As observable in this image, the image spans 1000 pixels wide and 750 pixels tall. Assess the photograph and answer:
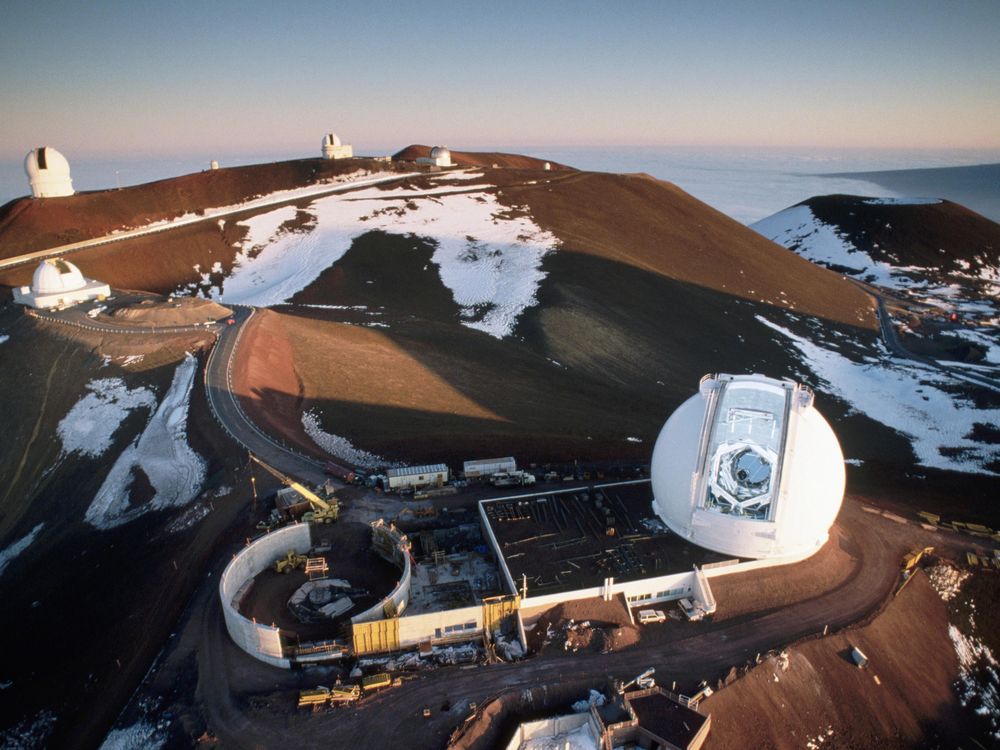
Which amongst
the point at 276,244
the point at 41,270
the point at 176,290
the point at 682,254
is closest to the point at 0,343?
the point at 41,270

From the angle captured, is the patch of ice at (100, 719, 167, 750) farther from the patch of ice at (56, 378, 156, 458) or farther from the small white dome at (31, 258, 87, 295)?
the small white dome at (31, 258, 87, 295)

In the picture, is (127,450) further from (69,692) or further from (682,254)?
(682,254)

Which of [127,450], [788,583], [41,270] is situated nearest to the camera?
[788,583]

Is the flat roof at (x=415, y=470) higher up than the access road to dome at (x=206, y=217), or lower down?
lower down

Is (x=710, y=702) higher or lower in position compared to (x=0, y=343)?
lower

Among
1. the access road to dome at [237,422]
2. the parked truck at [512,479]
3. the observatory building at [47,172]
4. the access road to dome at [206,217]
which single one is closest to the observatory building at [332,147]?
the access road to dome at [206,217]

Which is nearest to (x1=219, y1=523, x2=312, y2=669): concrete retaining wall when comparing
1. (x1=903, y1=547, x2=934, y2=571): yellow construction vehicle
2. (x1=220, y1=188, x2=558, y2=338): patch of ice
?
(x1=903, y1=547, x2=934, y2=571): yellow construction vehicle

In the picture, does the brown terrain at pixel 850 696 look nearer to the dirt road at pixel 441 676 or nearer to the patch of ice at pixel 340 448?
the dirt road at pixel 441 676
